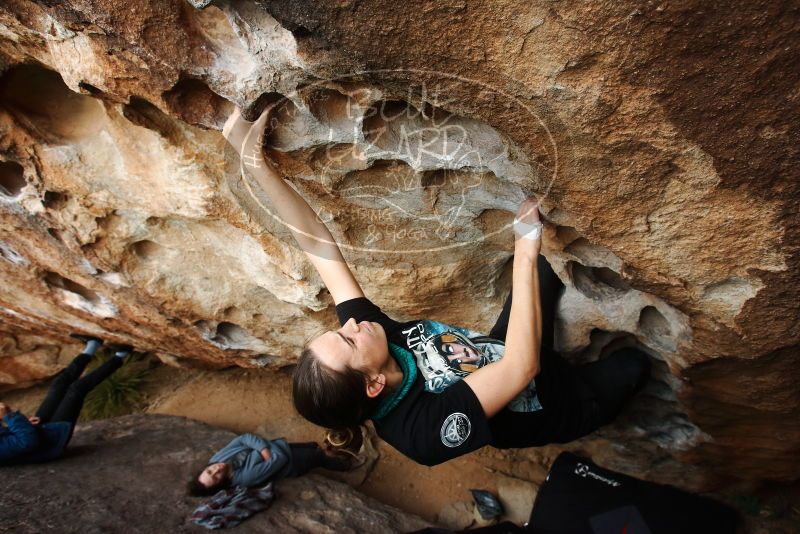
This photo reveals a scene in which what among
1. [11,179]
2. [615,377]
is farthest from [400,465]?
[11,179]

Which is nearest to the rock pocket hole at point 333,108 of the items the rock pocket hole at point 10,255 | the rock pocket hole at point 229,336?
the rock pocket hole at point 229,336

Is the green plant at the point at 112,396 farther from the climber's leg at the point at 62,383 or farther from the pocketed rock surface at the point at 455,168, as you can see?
the pocketed rock surface at the point at 455,168

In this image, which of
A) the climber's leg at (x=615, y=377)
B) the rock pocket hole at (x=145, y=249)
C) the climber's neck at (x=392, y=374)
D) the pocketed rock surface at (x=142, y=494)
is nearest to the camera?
the climber's neck at (x=392, y=374)

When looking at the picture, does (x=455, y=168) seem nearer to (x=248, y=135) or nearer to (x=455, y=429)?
(x=248, y=135)

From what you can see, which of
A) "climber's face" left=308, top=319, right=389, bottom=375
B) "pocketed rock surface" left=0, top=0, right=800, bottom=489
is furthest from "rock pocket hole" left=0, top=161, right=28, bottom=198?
"climber's face" left=308, top=319, right=389, bottom=375

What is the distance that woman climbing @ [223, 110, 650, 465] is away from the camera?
145cm

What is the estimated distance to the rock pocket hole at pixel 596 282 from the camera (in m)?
1.99

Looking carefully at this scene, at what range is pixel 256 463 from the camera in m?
3.03

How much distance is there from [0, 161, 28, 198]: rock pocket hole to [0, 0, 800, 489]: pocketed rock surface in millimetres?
14

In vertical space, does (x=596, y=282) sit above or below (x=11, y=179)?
below

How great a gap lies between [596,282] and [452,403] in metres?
0.89

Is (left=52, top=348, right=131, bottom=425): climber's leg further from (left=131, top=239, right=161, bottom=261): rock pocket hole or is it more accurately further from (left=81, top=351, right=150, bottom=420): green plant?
(left=131, top=239, right=161, bottom=261): rock pocket hole

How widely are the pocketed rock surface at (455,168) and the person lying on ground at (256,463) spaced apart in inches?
31.4

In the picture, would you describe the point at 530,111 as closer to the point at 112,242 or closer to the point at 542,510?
the point at 112,242
